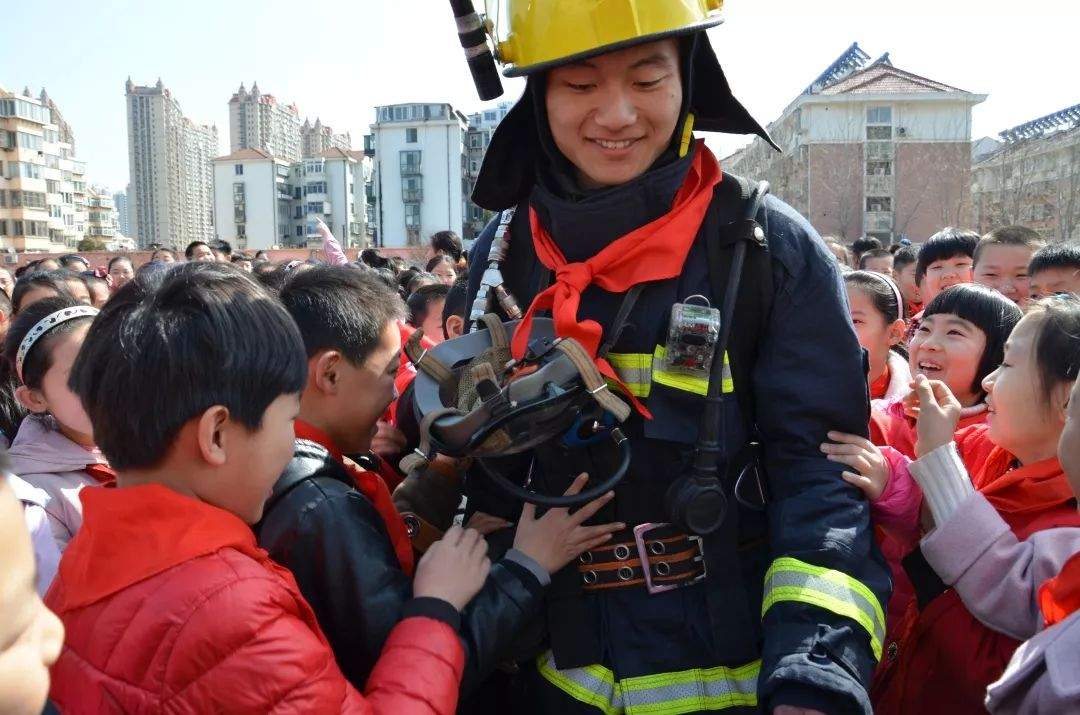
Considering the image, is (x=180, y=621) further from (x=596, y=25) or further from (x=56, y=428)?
(x=56, y=428)

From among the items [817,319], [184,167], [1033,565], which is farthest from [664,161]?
[184,167]

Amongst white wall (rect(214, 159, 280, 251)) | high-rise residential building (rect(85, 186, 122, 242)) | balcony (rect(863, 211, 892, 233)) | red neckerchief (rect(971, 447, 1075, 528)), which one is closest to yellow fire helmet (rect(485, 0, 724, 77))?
red neckerchief (rect(971, 447, 1075, 528))

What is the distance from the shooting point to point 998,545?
6.52 feet

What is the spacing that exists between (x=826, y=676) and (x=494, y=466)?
0.83 metres

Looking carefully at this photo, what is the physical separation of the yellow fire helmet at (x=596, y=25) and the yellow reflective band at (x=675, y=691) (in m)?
1.34

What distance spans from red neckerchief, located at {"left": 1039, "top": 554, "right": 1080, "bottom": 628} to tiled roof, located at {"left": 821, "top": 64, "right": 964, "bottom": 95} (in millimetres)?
45947

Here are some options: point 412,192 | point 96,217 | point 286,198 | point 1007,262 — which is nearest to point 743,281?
point 1007,262

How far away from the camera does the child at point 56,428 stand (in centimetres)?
277

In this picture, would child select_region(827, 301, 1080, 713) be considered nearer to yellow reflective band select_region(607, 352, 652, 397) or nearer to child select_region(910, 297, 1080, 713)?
child select_region(910, 297, 1080, 713)

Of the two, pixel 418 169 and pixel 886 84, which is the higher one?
pixel 886 84

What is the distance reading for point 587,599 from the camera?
6.12 ft

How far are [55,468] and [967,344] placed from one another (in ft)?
10.8

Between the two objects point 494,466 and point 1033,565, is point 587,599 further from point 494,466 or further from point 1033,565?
point 1033,565

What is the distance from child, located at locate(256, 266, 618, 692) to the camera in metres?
1.68
